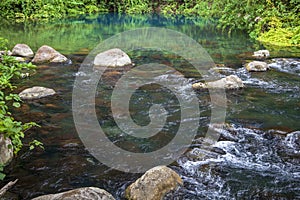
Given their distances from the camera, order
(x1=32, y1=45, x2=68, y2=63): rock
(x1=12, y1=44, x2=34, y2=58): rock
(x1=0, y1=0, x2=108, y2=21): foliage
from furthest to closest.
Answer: (x1=0, y1=0, x2=108, y2=21): foliage → (x1=12, y1=44, x2=34, y2=58): rock → (x1=32, y1=45, x2=68, y2=63): rock

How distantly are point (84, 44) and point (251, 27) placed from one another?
8.59 metres

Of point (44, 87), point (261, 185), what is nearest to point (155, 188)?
point (261, 185)

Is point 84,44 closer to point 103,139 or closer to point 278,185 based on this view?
point 103,139

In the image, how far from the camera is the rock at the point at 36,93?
7.33 m

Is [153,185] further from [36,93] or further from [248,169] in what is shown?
[36,93]

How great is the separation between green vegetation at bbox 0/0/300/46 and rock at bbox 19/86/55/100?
410 inches

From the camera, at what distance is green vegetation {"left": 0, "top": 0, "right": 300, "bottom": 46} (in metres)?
15.8


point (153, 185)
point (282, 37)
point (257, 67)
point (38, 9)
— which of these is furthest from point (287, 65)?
point (38, 9)

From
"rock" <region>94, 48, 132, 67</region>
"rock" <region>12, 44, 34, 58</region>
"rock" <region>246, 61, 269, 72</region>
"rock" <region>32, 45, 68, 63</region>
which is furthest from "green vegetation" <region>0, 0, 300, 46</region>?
"rock" <region>12, 44, 34, 58</region>

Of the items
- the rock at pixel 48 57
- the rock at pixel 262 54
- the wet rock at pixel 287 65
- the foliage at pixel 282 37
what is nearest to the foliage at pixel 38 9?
the rock at pixel 48 57

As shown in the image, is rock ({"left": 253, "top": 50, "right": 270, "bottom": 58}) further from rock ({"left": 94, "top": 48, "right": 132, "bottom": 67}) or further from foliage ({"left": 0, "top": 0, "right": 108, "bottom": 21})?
foliage ({"left": 0, "top": 0, "right": 108, "bottom": 21})

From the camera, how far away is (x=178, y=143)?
5352 mm

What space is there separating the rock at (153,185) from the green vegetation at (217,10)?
11.9m

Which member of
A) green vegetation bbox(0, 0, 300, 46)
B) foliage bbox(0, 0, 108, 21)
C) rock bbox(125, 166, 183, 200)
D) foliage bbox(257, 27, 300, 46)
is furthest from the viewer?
foliage bbox(0, 0, 108, 21)
